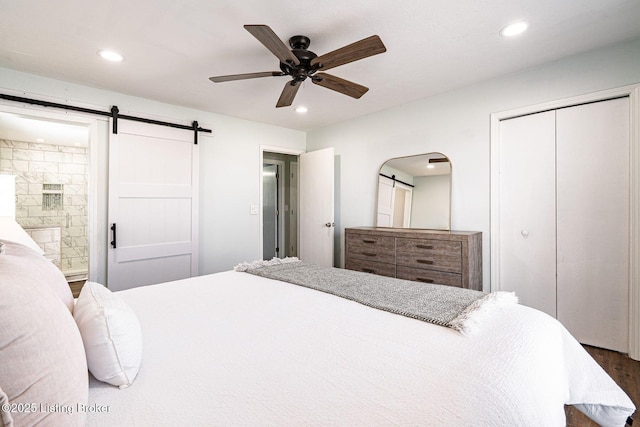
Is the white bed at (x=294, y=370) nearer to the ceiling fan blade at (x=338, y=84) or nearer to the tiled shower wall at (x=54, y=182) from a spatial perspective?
the ceiling fan blade at (x=338, y=84)

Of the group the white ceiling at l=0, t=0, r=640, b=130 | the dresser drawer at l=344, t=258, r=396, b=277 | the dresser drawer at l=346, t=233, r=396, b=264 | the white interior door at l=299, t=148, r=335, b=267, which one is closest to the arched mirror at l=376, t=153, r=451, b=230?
the dresser drawer at l=346, t=233, r=396, b=264

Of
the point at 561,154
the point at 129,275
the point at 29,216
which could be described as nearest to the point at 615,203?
the point at 561,154

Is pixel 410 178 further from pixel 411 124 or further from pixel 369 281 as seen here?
pixel 369 281

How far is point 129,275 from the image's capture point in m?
3.27

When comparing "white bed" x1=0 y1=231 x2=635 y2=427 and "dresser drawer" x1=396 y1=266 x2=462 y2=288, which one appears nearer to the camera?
"white bed" x1=0 y1=231 x2=635 y2=427

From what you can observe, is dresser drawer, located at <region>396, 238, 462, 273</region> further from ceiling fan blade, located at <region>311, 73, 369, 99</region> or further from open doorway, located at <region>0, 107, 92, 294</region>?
open doorway, located at <region>0, 107, 92, 294</region>

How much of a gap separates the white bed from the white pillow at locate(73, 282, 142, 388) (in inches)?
0.5

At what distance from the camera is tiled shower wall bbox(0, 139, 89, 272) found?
17.3 ft

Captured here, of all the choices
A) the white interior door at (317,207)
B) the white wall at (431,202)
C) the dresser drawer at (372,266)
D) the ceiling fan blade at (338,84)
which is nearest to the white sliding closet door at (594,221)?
the white wall at (431,202)

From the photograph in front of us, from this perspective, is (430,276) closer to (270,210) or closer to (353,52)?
(353,52)

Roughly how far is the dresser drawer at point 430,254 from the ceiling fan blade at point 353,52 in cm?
184

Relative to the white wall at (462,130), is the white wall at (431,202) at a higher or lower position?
lower

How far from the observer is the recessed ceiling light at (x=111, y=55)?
2361 mm

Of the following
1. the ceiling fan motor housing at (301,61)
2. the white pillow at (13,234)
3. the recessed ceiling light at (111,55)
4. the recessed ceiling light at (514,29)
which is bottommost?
the white pillow at (13,234)
